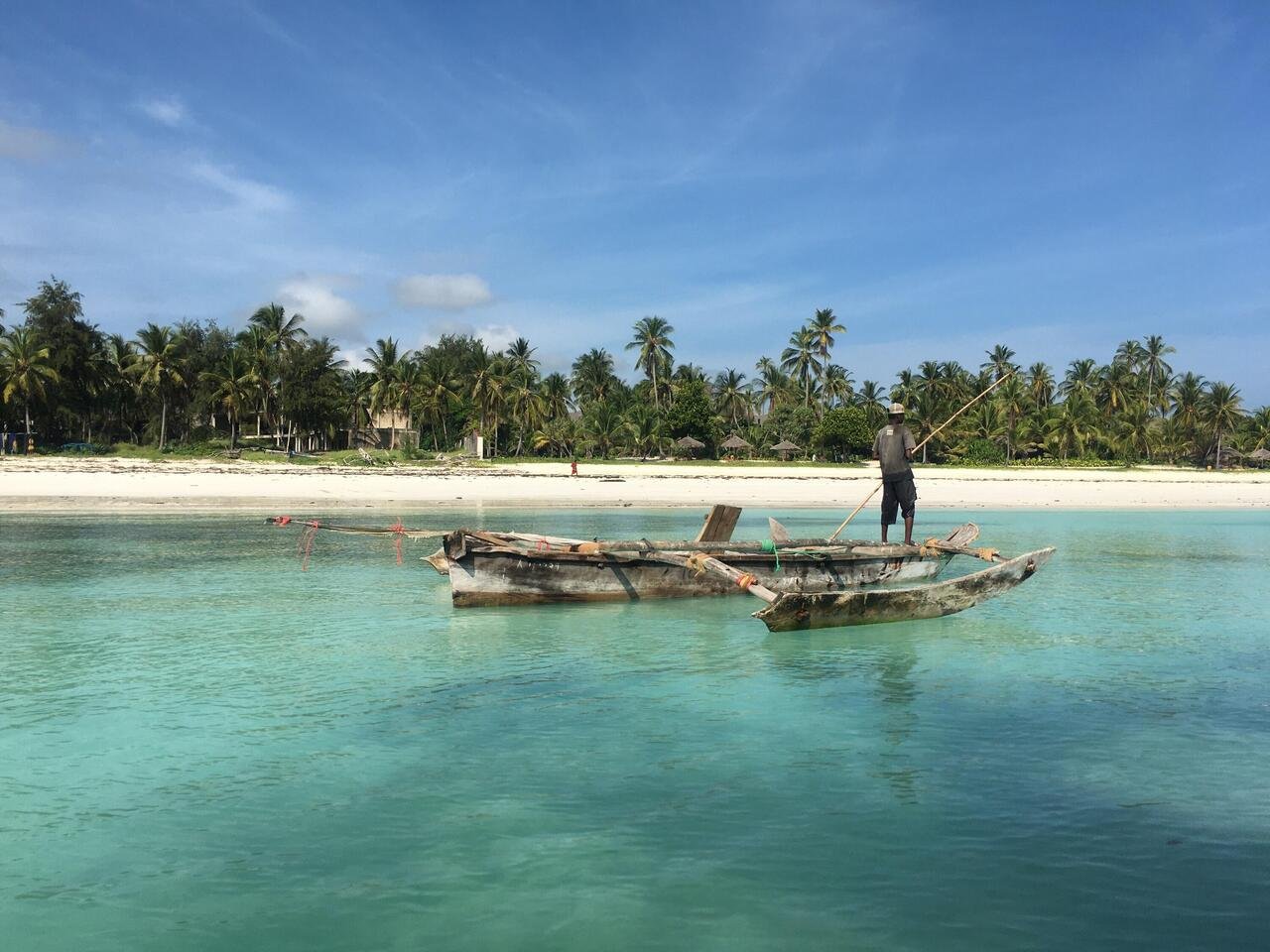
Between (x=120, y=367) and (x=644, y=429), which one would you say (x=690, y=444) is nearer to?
(x=644, y=429)

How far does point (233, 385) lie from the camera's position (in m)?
53.4

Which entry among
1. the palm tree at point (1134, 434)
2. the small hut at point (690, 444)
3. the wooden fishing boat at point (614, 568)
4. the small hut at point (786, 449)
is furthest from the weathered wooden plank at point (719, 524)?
the palm tree at point (1134, 434)

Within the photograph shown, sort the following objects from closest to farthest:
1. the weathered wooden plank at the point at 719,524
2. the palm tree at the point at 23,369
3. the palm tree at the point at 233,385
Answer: the weathered wooden plank at the point at 719,524, the palm tree at the point at 23,369, the palm tree at the point at 233,385

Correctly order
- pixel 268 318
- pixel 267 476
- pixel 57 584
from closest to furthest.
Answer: pixel 57 584, pixel 267 476, pixel 268 318

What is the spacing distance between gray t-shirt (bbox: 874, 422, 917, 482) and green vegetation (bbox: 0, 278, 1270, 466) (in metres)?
36.8

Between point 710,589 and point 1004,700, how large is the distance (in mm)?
5094

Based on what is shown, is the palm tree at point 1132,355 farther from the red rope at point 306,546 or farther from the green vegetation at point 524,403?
the red rope at point 306,546

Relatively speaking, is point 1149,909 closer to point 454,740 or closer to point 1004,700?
point 1004,700

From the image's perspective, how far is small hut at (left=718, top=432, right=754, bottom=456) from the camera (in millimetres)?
68250

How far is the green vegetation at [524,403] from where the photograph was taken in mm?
53750

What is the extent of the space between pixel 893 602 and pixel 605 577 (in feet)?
11.1

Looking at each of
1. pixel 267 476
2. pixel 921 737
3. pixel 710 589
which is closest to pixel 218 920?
pixel 921 737

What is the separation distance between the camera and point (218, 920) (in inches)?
157

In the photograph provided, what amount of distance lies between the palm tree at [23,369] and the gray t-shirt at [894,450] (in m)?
47.4
